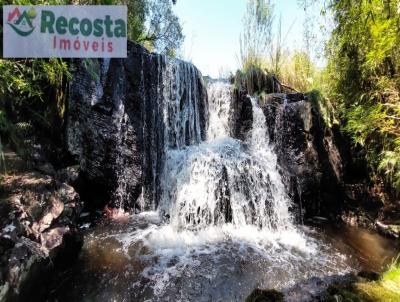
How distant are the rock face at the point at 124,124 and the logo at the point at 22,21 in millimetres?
1677

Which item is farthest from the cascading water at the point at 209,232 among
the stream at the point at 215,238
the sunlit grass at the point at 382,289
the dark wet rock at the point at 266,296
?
the sunlit grass at the point at 382,289

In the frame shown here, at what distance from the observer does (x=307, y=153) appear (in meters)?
5.59

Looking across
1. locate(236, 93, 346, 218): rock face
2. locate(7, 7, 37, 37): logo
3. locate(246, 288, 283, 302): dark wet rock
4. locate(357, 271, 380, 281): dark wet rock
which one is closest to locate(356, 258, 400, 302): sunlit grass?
locate(357, 271, 380, 281): dark wet rock

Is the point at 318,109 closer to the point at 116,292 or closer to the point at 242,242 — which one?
the point at 242,242

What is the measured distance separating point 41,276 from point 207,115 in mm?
4103

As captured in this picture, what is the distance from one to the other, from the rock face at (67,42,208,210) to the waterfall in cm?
30

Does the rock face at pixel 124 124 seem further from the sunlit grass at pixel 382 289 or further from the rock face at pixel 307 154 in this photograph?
the sunlit grass at pixel 382 289

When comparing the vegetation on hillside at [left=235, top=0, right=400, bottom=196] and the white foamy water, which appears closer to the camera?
the white foamy water

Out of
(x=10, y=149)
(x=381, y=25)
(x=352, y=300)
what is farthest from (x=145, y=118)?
(x=352, y=300)

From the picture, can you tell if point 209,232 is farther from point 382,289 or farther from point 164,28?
point 164,28

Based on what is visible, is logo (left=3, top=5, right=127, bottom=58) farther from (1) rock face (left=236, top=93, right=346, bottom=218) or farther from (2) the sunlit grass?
(1) rock face (left=236, top=93, right=346, bottom=218)

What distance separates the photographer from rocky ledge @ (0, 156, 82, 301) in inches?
89.5

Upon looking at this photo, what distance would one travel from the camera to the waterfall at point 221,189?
4.51 metres

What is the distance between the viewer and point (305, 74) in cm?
682
